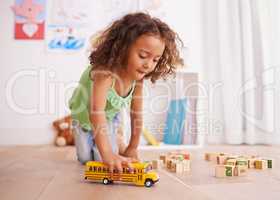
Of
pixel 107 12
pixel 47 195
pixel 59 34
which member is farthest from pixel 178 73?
pixel 47 195

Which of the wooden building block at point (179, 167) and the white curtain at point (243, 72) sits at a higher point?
the white curtain at point (243, 72)

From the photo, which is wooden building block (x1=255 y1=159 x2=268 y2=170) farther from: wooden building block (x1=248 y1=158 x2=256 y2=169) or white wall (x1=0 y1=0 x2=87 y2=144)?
white wall (x1=0 y1=0 x2=87 y2=144)

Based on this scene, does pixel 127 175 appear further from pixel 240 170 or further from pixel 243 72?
pixel 243 72

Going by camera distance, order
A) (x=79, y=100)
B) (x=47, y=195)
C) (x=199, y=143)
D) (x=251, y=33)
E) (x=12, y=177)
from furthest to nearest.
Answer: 1. (x=251, y=33)
2. (x=199, y=143)
3. (x=79, y=100)
4. (x=12, y=177)
5. (x=47, y=195)

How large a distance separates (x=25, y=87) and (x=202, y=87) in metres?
1.14

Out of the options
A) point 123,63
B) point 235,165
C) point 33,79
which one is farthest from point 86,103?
point 33,79

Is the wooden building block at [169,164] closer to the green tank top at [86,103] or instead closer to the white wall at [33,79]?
the green tank top at [86,103]

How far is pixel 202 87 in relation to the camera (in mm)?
2211

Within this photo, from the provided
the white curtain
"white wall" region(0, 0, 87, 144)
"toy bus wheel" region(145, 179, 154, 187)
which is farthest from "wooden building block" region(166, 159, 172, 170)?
"white wall" region(0, 0, 87, 144)

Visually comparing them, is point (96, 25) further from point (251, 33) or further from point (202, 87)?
point (251, 33)

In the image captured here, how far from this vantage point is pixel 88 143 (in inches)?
53.7

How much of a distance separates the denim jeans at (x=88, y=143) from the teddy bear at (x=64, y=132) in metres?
0.75

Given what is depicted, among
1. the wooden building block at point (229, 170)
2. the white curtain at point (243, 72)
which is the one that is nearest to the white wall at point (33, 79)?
the white curtain at point (243, 72)

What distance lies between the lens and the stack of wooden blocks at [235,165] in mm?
994
